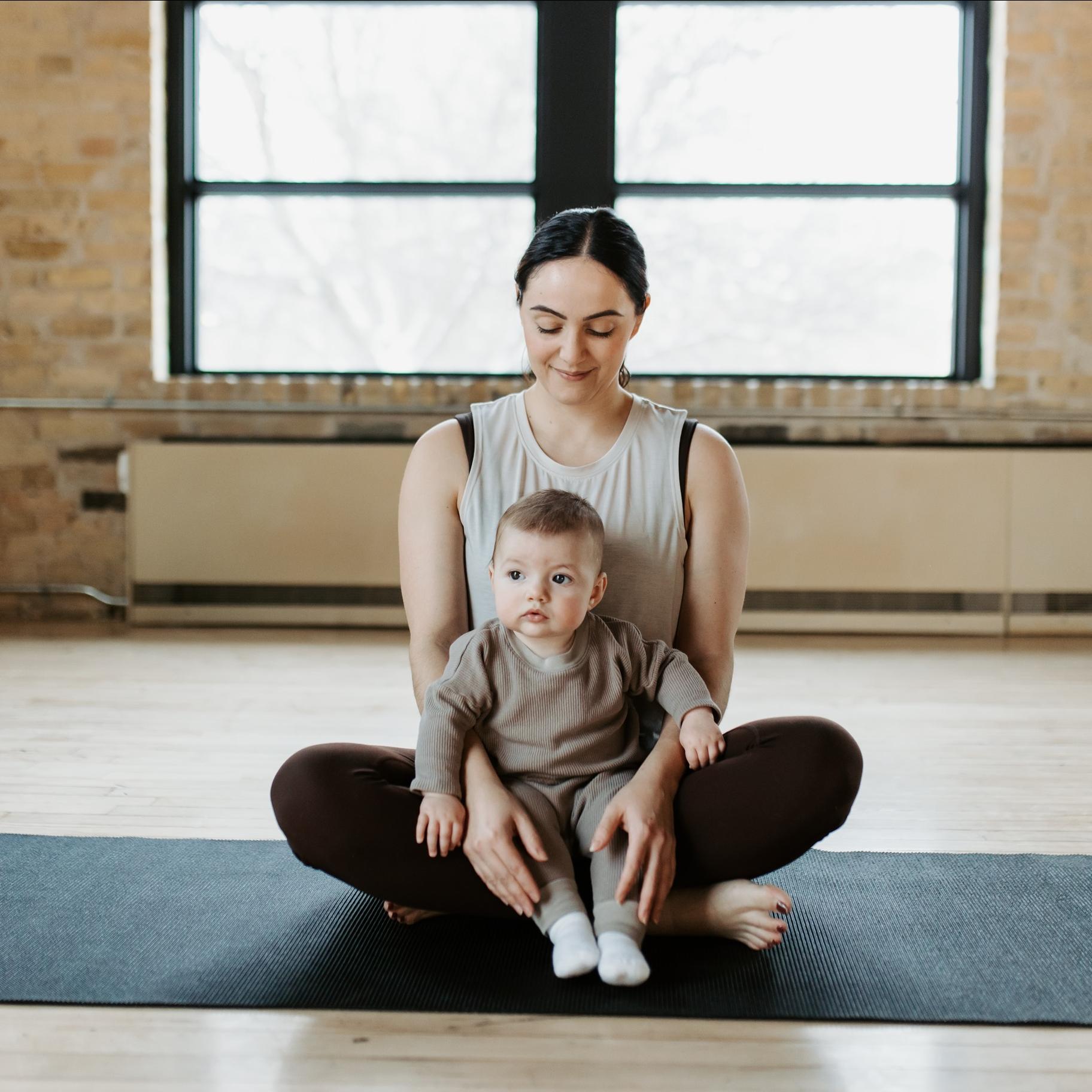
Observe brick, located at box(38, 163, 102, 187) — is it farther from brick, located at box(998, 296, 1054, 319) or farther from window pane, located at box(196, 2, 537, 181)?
brick, located at box(998, 296, 1054, 319)

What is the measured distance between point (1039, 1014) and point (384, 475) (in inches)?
127

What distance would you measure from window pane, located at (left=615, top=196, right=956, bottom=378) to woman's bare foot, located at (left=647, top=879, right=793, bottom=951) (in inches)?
124

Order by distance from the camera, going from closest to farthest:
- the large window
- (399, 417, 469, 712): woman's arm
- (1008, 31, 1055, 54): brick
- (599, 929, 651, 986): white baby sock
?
(599, 929, 651, 986): white baby sock → (399, 417, 469, 712): woman's arm → (1008, 31, 1055, 54): brick → the large window

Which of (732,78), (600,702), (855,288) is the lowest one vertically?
(600,702)

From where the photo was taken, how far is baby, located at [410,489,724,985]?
1.36 m

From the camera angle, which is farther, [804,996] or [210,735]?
[210,735]

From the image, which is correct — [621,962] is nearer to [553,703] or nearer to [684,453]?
[553,703]

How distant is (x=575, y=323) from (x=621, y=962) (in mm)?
795

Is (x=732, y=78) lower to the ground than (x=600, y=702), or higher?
higher

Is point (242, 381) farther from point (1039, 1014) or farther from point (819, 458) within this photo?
point (1039, 1014)

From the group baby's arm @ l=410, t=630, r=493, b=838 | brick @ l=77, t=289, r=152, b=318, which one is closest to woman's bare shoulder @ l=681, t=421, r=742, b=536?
baby's arm @ l=410, t=630, r=493, b=838

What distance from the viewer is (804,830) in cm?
138

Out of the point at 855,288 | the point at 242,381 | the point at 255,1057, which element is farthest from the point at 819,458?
the point at 255,1057

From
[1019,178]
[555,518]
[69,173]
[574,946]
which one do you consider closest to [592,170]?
[1019,178]
